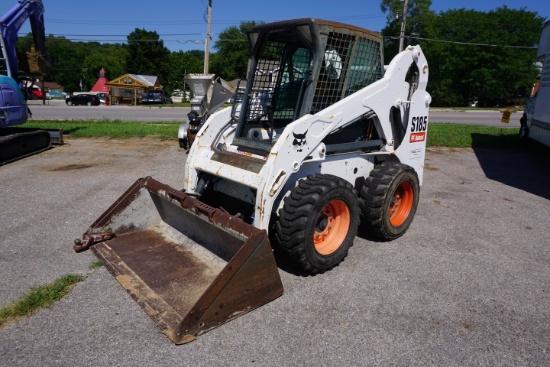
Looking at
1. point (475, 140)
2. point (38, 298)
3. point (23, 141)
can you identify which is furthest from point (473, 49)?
point (38, 298)

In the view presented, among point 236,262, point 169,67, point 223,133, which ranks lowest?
point 236,262

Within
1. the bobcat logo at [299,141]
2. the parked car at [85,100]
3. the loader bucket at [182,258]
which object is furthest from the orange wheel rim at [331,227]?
the parked car at [85,100]

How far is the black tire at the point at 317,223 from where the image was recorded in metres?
3.54

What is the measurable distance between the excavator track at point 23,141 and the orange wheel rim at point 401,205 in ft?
26.0

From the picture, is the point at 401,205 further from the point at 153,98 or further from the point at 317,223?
the point at 153,98

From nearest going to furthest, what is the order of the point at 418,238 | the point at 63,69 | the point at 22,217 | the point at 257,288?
the point at 257,288
the point at 418,238
the point at 22,217
the point at 63,69

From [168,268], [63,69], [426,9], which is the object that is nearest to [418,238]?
[168,268]

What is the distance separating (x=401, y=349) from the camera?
286 centimetres

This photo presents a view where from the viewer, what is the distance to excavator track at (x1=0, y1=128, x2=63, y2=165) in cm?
866

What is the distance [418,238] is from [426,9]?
58216 millimetres

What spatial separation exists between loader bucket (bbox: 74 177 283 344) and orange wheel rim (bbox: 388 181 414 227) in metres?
2.17

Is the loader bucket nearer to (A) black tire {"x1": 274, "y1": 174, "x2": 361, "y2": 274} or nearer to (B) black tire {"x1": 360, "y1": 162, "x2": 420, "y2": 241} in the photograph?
(A) black tire {"x1": 274, "y1": 174, "x2": 361, "y2": 274}

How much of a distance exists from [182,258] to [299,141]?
1569 millimetres

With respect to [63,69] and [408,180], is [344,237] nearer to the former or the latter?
[408,180]
